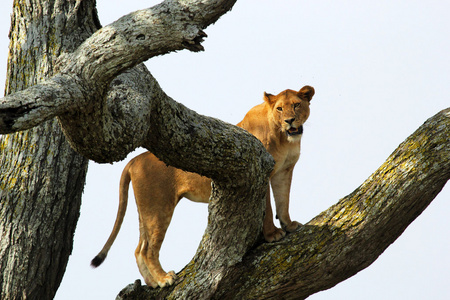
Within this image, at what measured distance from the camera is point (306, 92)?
661cm

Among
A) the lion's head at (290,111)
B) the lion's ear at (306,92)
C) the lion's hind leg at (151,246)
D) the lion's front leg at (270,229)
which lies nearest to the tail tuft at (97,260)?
the lion's hind leg at (151,246)

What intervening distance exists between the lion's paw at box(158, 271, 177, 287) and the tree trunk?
100 centimetres

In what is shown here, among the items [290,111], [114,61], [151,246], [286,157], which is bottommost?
[151,246]

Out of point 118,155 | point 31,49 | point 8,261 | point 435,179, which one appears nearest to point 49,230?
point 8,261

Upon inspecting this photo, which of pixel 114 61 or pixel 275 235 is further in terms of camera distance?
pixel 275 235

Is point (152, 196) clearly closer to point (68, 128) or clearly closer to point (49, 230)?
point (49, 230)

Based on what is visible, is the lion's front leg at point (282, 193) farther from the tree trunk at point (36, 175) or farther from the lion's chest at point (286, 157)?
the tree trunk at point (36, 175)

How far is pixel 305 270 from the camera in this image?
5.63 metres

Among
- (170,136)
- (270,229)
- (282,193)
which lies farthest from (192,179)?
(170,136)

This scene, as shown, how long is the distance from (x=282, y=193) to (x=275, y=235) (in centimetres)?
77

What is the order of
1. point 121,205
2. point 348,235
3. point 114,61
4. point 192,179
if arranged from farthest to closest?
point 121,205 → point 192,179 → point 348,235 → point 114,61

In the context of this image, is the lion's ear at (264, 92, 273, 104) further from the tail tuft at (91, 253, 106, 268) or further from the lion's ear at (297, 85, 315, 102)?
the tail tuft at (91, 253, 106, 268)

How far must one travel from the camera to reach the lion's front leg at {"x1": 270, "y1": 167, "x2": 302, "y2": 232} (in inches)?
261

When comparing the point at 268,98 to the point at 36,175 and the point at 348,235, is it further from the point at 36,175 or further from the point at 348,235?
the point at 36,175
